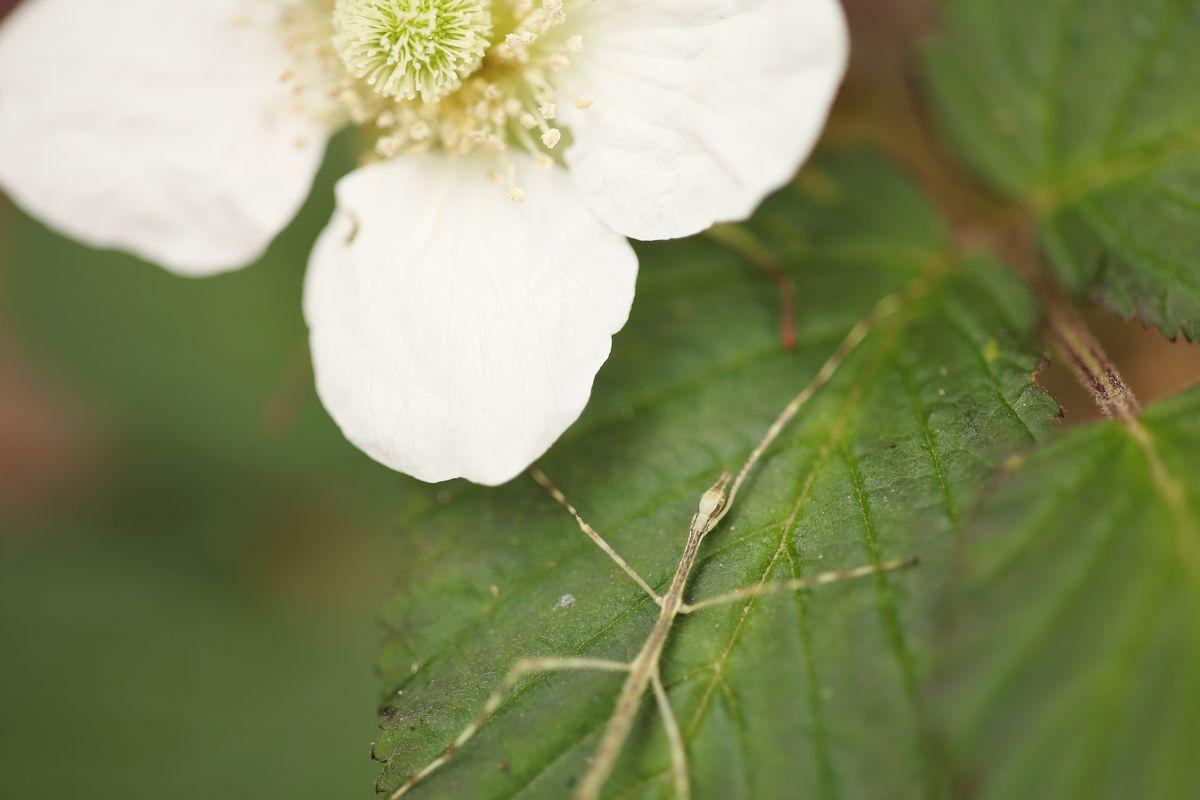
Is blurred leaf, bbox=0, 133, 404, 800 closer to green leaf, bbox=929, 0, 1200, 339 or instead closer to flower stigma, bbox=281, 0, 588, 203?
flower stigma, bbox=281, 0, 588, 203

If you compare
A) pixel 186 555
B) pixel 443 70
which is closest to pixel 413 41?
pixel 443 70

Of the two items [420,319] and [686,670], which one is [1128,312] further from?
[420,319]

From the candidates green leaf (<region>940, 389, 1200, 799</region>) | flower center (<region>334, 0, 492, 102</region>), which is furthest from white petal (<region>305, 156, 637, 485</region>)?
green leaf (<region>940, 389, 1200, 799</region>)

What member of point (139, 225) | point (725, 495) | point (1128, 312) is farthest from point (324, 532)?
point (1128, 312)

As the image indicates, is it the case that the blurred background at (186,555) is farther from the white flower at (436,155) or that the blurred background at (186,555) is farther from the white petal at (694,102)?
the white petal at (694,102)

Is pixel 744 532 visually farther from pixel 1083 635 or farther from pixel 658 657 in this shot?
pixel 1083 635

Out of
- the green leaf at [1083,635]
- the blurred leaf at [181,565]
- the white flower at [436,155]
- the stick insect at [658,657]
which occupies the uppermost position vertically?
the white flower at [436,155]

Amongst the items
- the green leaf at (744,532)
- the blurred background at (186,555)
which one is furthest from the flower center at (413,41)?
the blurred background at (186,555)
